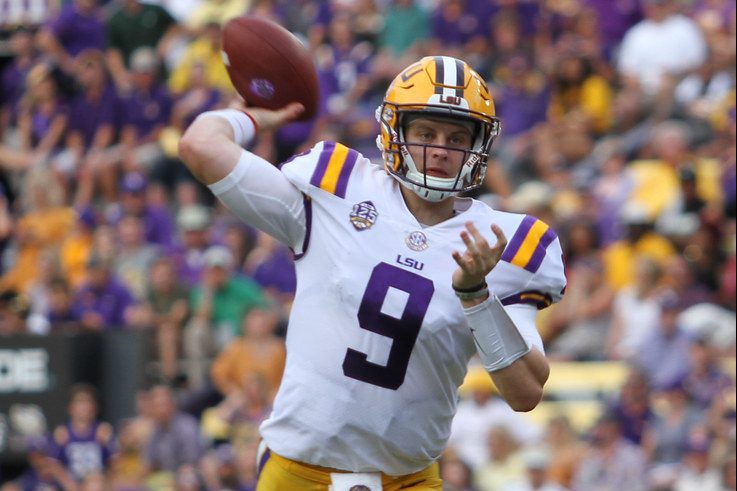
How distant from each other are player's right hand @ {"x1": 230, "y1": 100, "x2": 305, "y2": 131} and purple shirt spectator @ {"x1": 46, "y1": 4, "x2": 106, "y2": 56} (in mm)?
10156

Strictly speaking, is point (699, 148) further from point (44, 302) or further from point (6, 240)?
point (6, 240)

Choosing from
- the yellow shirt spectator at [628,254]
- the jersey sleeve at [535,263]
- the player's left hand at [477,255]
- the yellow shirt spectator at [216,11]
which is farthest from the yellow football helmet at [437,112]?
the yellow shirt spectator at [216,11]

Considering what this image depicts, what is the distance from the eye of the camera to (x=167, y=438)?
9703 millimetres

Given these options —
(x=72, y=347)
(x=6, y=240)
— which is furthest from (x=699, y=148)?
(x=6, y=240)

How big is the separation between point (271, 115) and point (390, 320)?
0.68m

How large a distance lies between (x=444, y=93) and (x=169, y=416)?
19.2 ft

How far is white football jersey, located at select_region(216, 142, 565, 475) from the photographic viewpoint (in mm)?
4125

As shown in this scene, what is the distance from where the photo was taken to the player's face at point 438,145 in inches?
166

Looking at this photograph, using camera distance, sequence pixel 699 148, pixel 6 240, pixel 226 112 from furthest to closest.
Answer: pixel 6 240
pixel 699 148
pixel 226 112

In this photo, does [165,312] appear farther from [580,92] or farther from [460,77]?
[460,77]

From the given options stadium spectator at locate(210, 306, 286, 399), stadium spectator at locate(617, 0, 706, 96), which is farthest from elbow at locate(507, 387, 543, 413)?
stadium spectator at locate(617, 0, 706, 96)

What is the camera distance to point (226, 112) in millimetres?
4176

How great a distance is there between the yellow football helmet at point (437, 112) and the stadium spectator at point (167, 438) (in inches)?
222

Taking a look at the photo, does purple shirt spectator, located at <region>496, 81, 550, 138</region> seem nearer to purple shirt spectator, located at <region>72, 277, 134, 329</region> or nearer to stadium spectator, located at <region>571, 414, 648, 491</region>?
purple shirt spectator, located at <region>72, 277, 134, 329</region>
